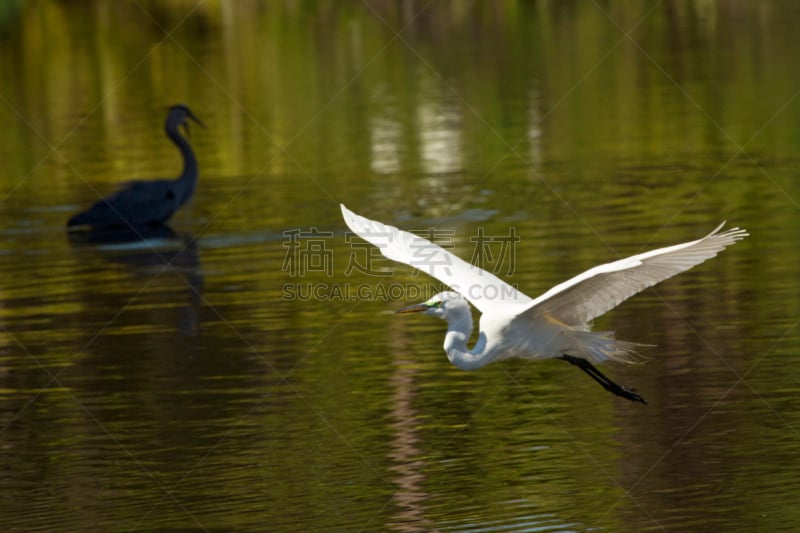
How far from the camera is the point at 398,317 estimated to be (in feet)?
40.9

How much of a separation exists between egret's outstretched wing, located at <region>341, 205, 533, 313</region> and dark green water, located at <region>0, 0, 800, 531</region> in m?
0.74

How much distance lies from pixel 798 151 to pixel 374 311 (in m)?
7.61

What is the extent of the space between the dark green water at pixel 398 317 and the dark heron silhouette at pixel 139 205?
36cm

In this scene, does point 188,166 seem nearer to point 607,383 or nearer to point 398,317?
point 398,317

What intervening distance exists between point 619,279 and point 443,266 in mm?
1635

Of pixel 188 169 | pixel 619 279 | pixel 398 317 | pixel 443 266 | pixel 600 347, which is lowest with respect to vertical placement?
pixel 600 347

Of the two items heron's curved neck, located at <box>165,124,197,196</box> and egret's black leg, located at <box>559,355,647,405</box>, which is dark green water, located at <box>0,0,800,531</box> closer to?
egret's black leg, located at <box>559,355,647,405</box>

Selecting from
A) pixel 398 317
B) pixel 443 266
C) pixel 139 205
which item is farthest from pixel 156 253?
pixel 443 266

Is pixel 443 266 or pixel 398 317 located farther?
pixel 398 317

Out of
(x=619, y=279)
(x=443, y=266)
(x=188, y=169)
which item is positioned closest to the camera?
(x=619, y=279)

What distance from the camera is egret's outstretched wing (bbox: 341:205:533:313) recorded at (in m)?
9.51

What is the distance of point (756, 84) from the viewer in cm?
2502

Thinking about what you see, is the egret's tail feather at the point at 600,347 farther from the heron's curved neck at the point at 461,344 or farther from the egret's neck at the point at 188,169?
the egret's neck at the point at 188,169

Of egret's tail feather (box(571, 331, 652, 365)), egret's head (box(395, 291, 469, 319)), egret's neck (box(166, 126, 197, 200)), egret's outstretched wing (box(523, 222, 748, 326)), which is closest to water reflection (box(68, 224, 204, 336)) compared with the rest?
egret's neck (box(166, 126, 197, 200))
